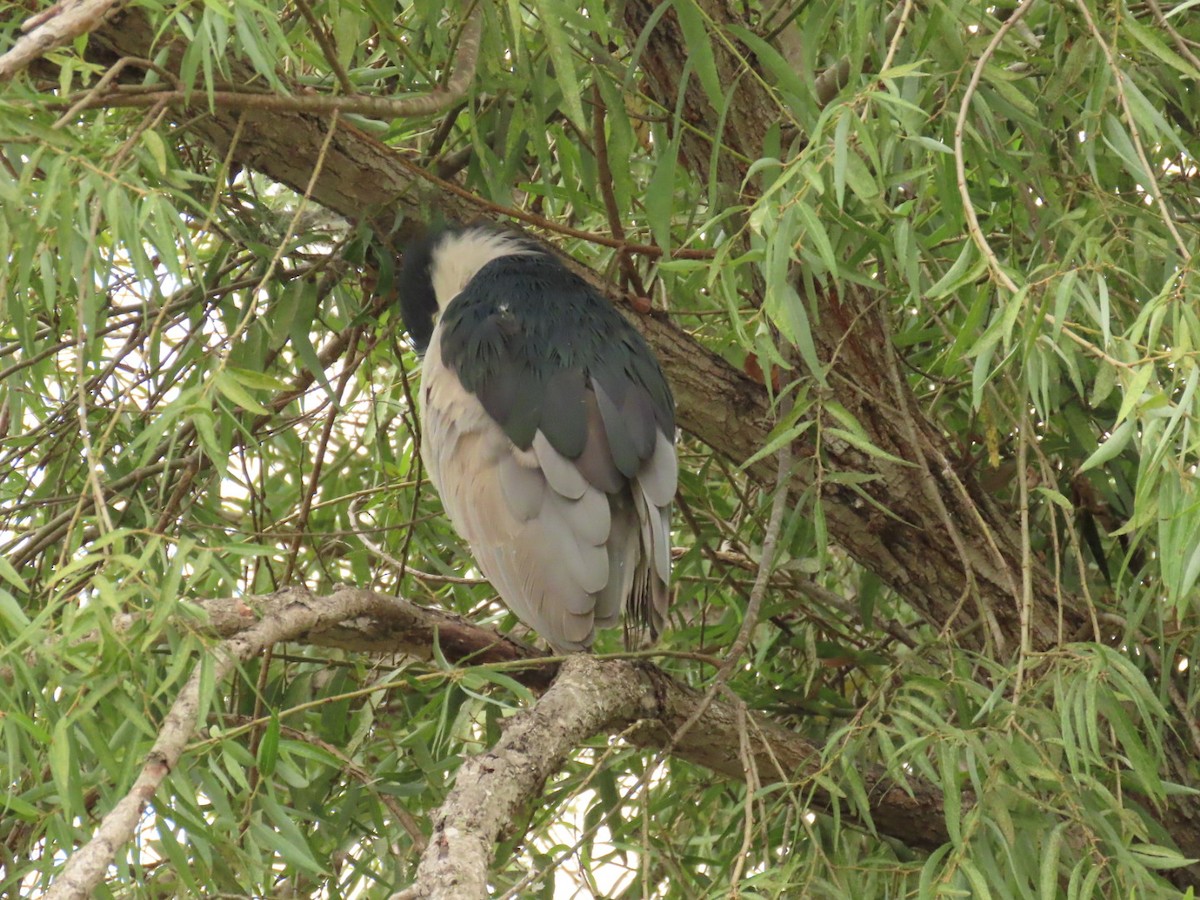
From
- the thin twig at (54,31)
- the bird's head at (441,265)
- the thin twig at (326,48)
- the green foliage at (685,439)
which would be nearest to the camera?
the thin twig at (54,31)

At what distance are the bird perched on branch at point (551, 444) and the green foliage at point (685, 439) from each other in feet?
0.39

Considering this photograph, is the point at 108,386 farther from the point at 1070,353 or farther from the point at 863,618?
the point at 1070,353

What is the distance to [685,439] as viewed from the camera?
272 centimetres

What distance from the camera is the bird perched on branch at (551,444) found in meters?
2.13

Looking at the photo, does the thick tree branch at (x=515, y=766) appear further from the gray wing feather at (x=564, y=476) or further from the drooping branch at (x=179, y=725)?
the gray wing feather at (x=564, y=476)

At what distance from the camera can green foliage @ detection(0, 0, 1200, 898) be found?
1.29 meters

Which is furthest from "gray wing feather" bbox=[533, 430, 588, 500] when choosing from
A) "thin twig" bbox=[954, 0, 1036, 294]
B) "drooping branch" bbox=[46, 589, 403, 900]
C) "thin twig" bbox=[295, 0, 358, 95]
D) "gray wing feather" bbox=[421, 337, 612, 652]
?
"thin twig" bbox=[954, 0, 1036, 294]

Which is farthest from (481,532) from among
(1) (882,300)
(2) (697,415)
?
(1) (882,300)

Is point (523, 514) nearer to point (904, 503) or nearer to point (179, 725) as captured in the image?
point (904, 503)

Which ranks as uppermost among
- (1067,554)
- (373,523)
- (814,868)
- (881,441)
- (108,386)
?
(108,386)

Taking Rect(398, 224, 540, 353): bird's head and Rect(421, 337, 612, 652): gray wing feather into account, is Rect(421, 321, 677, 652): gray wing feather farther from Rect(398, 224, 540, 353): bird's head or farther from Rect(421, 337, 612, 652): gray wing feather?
Rect(398, 224, 540, 353): bird's head

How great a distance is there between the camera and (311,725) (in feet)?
7.36

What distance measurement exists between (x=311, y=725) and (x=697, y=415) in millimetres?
822

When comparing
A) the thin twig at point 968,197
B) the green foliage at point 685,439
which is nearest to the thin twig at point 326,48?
the green foliage at point 685,439
